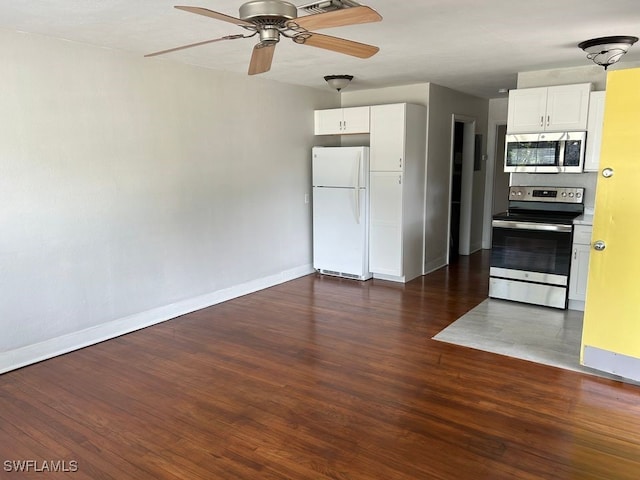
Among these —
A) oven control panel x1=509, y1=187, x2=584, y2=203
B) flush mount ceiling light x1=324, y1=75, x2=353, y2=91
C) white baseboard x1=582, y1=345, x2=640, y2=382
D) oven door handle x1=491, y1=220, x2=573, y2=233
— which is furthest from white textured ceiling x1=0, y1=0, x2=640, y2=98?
white baseboard x1=582, y1=345, x2=640, y2=382

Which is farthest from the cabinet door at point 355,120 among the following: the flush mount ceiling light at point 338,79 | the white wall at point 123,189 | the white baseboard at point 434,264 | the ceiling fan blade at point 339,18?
the ceiling fan blade at point 339,18

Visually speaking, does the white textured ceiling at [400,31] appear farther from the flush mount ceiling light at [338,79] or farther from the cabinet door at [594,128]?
the cabinet door at [594,128]

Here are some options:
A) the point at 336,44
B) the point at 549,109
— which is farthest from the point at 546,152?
the point at 336,44

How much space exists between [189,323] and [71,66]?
2369 mm

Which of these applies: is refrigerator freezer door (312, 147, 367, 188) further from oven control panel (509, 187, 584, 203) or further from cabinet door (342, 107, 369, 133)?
oven control panel (509, 187, 584, 203)

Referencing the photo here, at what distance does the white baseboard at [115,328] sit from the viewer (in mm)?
3451

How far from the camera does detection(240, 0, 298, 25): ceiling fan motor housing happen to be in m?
2.18

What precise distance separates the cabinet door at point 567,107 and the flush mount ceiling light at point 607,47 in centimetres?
71

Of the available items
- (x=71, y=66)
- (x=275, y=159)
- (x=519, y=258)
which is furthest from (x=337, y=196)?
(x=71, y=66)

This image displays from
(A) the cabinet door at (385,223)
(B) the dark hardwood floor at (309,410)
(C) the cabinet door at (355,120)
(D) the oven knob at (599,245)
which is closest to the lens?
(B) the dark hardwood floor at (309,410)

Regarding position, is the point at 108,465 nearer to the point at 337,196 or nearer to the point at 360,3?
the point at 360,3

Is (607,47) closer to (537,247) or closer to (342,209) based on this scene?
(537,247)

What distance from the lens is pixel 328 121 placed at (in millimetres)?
5996

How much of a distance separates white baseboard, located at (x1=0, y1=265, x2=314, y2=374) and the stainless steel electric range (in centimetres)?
261
